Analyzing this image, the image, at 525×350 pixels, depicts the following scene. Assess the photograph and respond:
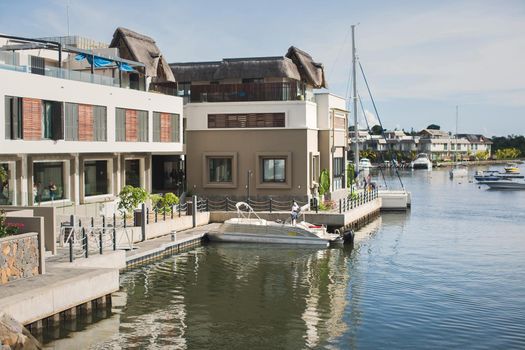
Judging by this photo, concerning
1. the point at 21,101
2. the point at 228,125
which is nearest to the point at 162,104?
the point at 228,125

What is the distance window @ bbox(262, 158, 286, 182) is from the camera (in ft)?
145

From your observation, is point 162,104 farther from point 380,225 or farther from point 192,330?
point 192,330

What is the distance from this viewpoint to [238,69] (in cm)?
4703

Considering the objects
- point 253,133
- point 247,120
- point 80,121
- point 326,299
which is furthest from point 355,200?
point 326,299

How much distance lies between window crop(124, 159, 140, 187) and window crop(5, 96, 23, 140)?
11.3 meters

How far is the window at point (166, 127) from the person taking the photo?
134 feet

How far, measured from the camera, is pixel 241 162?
44.4 metres

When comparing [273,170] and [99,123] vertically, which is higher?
[99,123]

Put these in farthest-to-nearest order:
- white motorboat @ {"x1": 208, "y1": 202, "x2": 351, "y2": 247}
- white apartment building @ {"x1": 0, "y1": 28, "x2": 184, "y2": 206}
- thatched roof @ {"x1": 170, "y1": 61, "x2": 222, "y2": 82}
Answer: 1. thatched roof @ {"x1": 170, "y1": 61, "x2": 222, "y2": 82}
2. white motorboat @ {"x1": 208, "y1": 202, "x2": 351, "y2": 247}
3. white apartment building @ {"x1": 0, "y1": 28, "x2": 184, "y2": 206}

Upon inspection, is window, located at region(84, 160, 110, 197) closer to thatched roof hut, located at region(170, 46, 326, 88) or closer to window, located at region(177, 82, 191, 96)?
window, located at region(177, 82, 191, 96)

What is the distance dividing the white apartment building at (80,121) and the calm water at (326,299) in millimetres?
7744

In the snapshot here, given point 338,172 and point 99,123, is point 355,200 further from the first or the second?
point 99,123

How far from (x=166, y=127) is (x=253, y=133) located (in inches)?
236

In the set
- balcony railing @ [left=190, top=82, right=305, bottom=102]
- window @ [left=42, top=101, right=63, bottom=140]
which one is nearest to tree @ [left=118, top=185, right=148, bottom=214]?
window @ [left=42, top=101, right=63, bottom=140]
